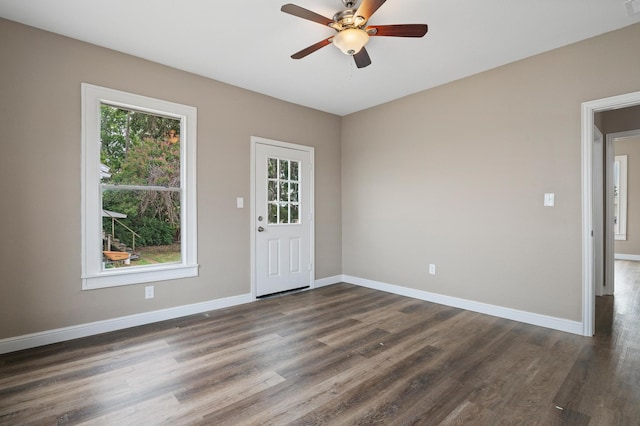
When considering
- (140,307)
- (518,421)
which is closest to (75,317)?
(140,307)

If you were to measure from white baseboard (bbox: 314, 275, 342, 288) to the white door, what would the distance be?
0.48 ft

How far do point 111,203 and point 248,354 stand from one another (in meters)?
2.00

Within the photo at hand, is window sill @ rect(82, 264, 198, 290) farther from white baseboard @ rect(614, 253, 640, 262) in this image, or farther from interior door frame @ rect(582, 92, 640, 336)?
white baseboard @ rect(614, 253, 640, 262)

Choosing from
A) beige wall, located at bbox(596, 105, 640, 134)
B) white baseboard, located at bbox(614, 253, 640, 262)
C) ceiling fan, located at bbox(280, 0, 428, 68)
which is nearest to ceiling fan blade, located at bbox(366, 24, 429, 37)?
ceiling fan, located at bbox(280, 0, 428, 68)


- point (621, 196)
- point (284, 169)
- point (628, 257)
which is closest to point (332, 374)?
point (284, 169)

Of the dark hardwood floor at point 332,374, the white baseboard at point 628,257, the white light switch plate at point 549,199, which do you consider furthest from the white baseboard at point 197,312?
the white baseboard at point 628,257

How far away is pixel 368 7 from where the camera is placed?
2123 mm

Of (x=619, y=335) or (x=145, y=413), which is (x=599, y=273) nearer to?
(x=619, y=335)

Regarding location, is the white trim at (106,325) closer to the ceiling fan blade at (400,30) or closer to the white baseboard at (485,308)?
the white baseboard at (485,308)

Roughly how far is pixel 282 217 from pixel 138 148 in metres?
1.95

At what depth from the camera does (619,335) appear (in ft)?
9.51

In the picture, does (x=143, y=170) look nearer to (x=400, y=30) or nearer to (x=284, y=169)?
(x=284, y=169)

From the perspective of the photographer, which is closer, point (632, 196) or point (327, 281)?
point (327, 281)

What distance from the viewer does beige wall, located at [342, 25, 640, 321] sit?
9.77 ft
